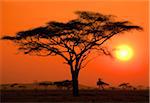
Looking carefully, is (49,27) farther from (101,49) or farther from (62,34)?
(101,49)

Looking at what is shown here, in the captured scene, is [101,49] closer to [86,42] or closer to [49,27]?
[86,42]

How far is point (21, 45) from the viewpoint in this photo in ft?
152

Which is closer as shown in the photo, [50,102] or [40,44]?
[50,102]

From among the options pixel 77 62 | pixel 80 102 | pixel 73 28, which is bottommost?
pixel 80 102

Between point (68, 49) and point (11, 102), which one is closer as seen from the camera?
point (11, 102)

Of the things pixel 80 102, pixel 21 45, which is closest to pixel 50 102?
pixel 80 102

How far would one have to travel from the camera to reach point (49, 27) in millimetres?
45062

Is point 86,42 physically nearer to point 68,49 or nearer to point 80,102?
point 68,49

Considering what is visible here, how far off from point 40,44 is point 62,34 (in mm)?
2280

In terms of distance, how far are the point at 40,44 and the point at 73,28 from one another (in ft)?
10.8

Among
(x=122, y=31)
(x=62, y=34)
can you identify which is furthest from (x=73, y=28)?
(x=122, y=31)

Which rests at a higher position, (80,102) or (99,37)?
(99,37)

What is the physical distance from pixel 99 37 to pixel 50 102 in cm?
1040

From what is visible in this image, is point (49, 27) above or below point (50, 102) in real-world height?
above
